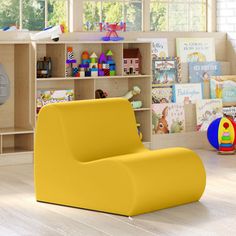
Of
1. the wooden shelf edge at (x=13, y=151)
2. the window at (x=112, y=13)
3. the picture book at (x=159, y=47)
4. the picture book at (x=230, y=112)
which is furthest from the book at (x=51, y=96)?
the picture book at (x=230, y=112)

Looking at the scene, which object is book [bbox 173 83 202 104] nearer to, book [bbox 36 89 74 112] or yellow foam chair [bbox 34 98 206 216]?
book [bbox 36 89 74 112]

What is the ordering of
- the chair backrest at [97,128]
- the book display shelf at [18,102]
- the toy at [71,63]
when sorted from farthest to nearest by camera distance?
the toy at [71,63], the book display shelf at [18,102], the chair backrest at [97,128]

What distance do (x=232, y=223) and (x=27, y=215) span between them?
140cm

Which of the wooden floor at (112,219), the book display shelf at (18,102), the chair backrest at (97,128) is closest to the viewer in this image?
the wooden floor at (112,219)

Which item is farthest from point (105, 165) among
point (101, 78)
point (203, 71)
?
point (203, 71)

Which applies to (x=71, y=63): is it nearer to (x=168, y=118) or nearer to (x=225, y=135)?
(x=168, y=118)

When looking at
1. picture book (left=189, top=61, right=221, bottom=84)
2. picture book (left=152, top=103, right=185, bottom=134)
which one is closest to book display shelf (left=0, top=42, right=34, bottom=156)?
picture book (left=152, top=103, right=185, bottom=134)

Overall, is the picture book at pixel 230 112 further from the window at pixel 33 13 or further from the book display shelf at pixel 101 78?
the window at pixel 33 13

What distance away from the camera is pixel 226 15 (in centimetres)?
877

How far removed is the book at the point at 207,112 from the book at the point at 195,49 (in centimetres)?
51

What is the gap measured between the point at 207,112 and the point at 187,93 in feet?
1.13

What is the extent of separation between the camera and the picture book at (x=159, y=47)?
826 centimetres

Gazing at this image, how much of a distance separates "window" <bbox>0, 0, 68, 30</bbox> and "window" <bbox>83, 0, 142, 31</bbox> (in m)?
0.26

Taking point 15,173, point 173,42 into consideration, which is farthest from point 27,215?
point 173,42
